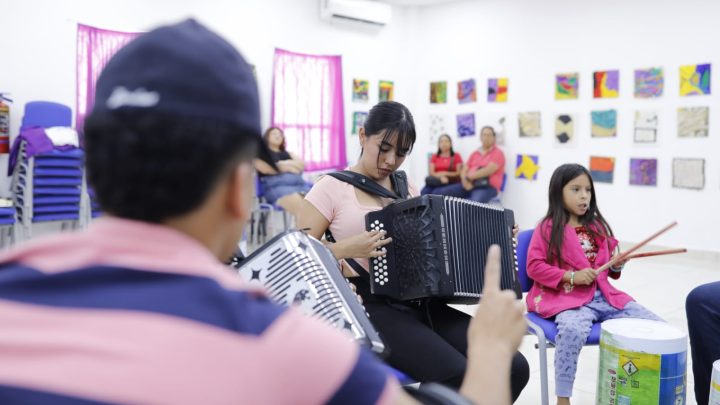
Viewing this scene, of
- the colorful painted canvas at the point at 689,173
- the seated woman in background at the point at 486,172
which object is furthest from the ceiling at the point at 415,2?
the colorful painted canvas at the point at 689,173

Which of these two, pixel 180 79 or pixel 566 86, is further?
pixel 566 86

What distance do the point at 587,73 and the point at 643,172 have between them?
117 cm

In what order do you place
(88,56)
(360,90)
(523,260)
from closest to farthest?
(523,260) → (88,56) → (360,90)

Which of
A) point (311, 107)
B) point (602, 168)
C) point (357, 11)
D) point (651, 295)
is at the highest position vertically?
point (357, 11)

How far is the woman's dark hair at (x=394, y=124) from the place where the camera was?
211 cm

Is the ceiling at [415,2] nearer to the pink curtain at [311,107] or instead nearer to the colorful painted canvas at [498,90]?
the pink curtain at [311,107]

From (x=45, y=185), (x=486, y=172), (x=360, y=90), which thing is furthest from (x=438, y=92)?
(x=45, y=185)

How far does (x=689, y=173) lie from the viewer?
574cm

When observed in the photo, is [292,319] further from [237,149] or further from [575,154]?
[575,154]

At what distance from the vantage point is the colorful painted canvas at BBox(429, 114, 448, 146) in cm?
773

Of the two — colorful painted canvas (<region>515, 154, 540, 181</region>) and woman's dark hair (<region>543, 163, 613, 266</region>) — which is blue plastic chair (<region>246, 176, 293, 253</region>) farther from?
woman's dark hair (<region>543, 163, 613, 266</region>)

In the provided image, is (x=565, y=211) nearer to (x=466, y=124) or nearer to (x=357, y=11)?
(x=466, y=124)

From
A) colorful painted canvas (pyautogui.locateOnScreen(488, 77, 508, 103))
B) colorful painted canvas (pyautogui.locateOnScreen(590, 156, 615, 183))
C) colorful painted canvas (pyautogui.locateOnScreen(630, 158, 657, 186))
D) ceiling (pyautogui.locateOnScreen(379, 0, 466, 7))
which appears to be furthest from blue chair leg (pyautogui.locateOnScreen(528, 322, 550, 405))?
ceiling (pyautogui.locateOnScreen(379, 0, 466, 7))

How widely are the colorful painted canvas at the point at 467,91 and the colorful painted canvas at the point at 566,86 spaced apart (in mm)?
1055
